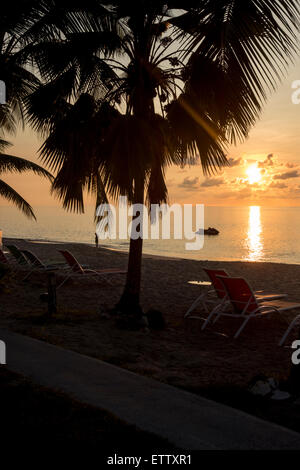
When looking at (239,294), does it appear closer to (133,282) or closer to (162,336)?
(162,336)

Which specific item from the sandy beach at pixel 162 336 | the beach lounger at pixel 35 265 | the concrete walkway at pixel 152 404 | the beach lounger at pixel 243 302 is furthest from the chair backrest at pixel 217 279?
the beach lounger at pixel 35 265

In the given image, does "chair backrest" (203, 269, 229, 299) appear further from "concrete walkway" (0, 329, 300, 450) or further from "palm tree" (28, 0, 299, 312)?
"concrete walkway" (0, 329, 300, 450)

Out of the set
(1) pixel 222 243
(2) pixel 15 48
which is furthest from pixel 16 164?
(1) pixel 222 243

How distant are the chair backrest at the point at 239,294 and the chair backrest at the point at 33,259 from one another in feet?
20.9

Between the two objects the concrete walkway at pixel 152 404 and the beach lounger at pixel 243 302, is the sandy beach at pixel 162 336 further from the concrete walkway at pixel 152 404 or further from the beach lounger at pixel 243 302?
the concrete walkway at pixel 152 404

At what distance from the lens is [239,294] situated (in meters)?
7.64

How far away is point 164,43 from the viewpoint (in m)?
7.95

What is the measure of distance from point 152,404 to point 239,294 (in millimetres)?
3942

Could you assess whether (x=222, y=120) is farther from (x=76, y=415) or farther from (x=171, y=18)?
(x=76, y=415)

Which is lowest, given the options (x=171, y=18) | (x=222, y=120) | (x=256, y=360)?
(x=256, y=360)
